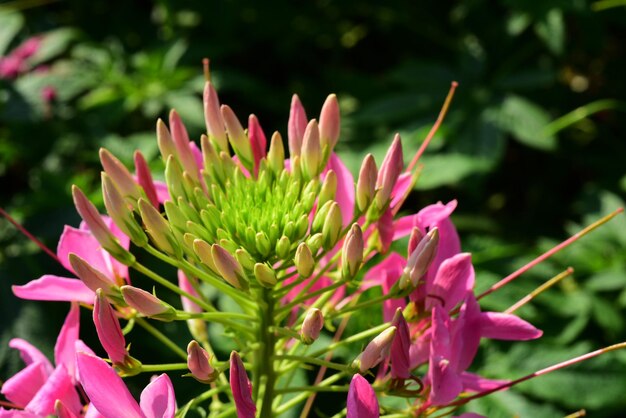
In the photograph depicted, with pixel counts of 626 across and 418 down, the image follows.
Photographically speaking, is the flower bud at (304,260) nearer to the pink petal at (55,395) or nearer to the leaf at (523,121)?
the pink petal at (55,395)

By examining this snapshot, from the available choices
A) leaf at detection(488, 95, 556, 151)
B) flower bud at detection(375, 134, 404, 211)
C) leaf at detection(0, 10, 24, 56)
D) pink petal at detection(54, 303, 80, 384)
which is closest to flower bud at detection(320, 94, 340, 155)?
flower bud at detection(375, 134, 404, 211)

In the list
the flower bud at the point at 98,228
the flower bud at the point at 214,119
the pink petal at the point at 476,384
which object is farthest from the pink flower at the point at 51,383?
the pink petal at the point at 476,384

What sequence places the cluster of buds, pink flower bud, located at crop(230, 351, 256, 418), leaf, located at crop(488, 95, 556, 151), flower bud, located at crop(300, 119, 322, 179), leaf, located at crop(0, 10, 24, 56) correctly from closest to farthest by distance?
pink flower bud, located at crop(230, 351, 256, 418) < the cluster of buds < flower bud, located at crop(300, 119, 322, 179) < leaf, located at crop(488, 95, 556, 151) < leaf, located at crop(0, 10, 24, 56)

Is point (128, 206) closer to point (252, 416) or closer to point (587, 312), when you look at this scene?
point (252, 416)

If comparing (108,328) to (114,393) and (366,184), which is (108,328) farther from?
(366,184)

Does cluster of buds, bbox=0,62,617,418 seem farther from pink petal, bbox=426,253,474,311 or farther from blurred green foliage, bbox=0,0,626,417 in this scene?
blurred green foliage, bbox=0,0,626,417

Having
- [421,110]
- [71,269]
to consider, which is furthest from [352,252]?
[421,110]
